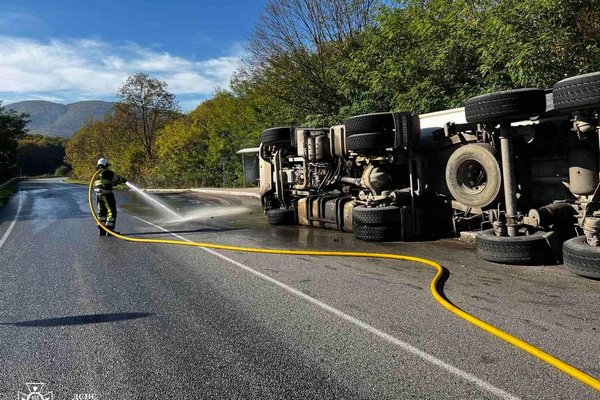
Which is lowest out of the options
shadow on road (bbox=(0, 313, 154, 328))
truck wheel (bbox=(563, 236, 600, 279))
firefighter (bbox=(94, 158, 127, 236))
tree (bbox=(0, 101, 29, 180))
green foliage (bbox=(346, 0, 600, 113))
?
A: shadow on road (bbox=(0, 313, 154, 328))

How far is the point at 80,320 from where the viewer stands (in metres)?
4.43

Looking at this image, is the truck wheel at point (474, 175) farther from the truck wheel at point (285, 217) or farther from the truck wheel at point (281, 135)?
the truck wheel at point (281, 135)

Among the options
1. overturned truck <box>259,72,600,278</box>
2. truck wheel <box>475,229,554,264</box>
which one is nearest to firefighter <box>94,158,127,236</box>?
overturned truck <box>259,72,600,278</box>

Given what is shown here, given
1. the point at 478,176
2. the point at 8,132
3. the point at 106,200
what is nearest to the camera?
the point at 478,176

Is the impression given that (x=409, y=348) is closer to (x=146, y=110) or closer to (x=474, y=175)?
(x=474, y=175)

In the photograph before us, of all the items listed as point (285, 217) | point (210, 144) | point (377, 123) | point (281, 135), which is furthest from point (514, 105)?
point (210, 144)

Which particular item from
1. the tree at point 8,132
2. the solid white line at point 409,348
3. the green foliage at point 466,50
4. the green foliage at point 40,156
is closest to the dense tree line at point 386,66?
the green foliage at point 466,50

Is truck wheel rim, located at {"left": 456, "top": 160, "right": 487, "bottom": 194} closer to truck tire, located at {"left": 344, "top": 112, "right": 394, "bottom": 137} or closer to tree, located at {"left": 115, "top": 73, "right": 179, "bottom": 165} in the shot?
truck tire, located at {"left": 344, "top": 112, "right": 394, "bottom": 137}

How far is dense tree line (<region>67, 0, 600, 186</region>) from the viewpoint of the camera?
9336mm

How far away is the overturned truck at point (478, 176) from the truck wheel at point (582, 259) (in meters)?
0.01

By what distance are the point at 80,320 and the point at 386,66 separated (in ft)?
38.8

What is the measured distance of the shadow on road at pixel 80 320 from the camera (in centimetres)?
435

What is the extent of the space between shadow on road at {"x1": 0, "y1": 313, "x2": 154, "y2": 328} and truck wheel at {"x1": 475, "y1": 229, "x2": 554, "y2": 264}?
411cm

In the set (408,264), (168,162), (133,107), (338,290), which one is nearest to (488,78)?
(408,264)
